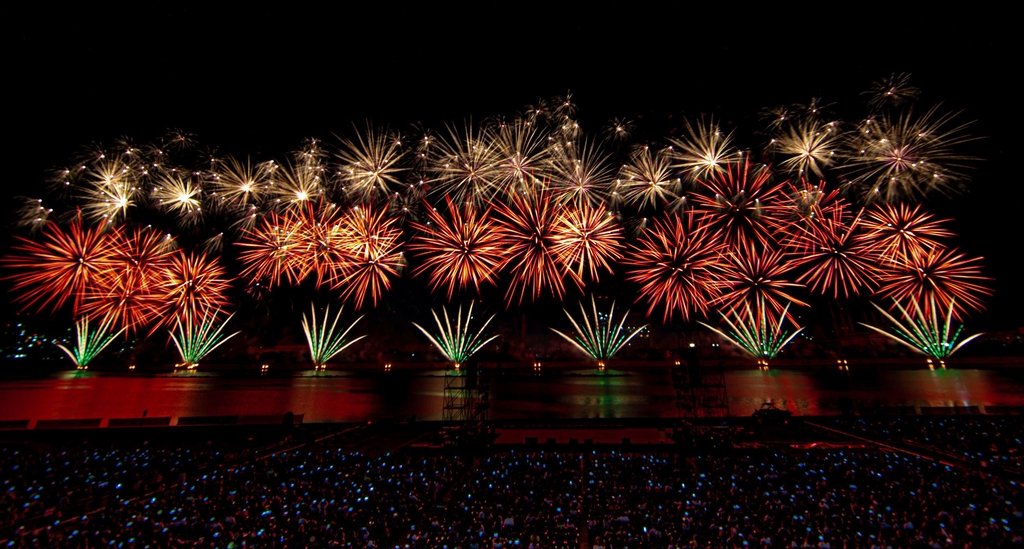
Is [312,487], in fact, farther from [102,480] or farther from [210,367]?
[210,367]

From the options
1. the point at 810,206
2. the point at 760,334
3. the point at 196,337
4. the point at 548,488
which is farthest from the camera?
the point at 196,337

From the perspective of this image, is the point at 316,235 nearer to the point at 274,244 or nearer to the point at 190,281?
the point at 274,244

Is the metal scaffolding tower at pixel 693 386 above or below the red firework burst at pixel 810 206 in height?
below

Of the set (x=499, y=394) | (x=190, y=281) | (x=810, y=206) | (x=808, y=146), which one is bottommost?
(x=499, y=394)

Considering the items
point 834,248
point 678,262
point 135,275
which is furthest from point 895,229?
point 135,275

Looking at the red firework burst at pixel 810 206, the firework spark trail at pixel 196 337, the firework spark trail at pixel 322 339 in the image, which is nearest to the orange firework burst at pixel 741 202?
the red firework burst at pixel 810 206

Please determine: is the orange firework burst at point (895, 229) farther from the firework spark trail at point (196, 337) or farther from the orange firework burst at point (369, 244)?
the firework spark trail at point (196, 337)
